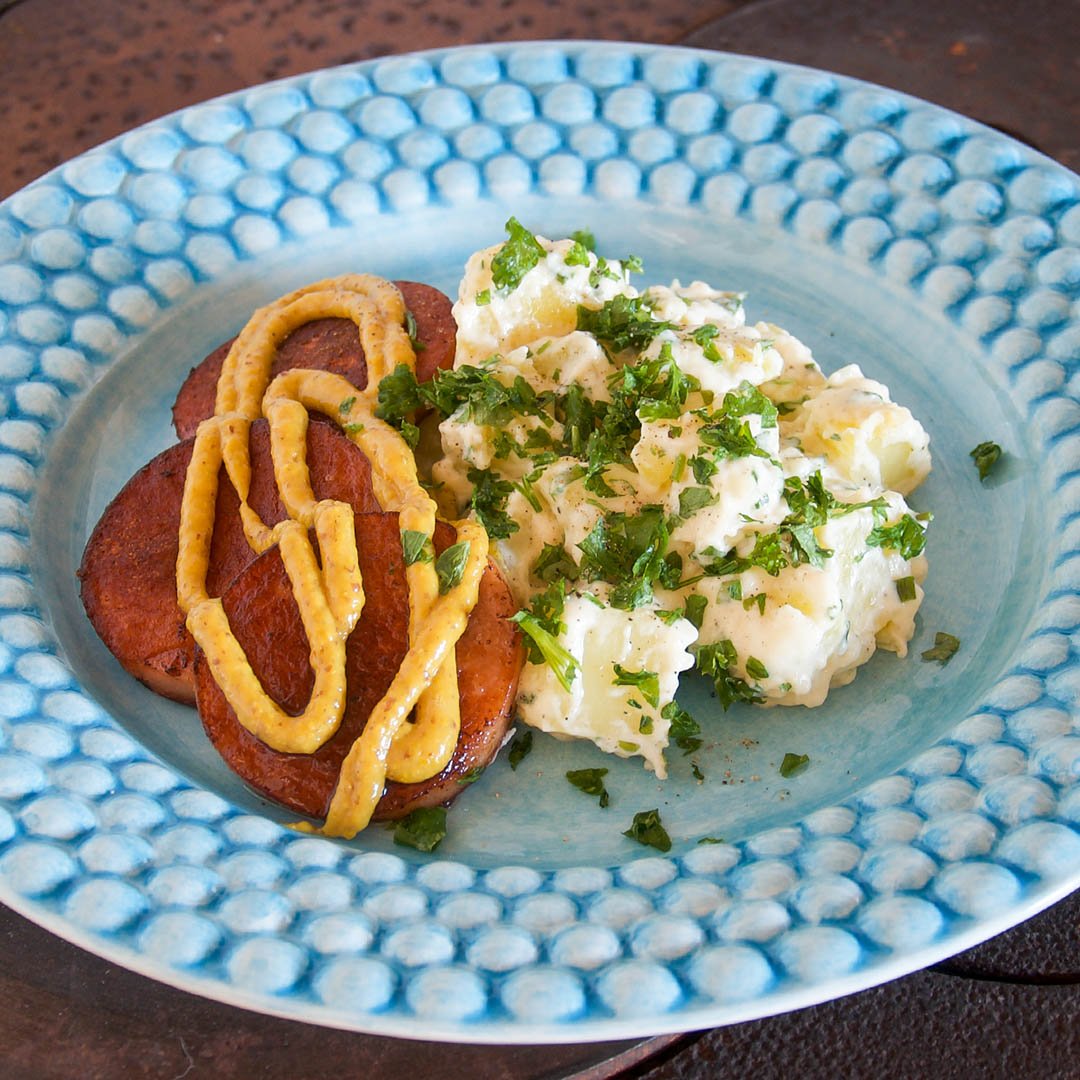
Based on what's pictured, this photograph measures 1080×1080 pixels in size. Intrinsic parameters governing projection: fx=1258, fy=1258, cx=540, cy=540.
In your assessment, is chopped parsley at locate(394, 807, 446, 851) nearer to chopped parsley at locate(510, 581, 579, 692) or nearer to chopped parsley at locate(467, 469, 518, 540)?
chopped parsley at locate(510, 581, 579, 692)

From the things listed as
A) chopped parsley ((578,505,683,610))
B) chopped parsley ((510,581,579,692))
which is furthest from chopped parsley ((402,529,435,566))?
chopped parsley ((578,505,683,610))

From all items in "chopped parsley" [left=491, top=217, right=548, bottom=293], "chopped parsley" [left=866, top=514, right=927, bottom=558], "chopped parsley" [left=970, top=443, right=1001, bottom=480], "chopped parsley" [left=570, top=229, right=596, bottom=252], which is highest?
"chopped parsley" [left=570, top=229, right=596, bottom=252]

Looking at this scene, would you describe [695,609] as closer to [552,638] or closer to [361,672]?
[552,638]

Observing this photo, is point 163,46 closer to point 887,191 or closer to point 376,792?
point 887,191

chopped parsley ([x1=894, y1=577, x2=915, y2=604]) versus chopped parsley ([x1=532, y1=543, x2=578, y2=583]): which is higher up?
chopped parsley ([x1=894, y1=577, x2=915, y2=604])

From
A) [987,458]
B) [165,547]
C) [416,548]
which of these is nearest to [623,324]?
[416,548]
